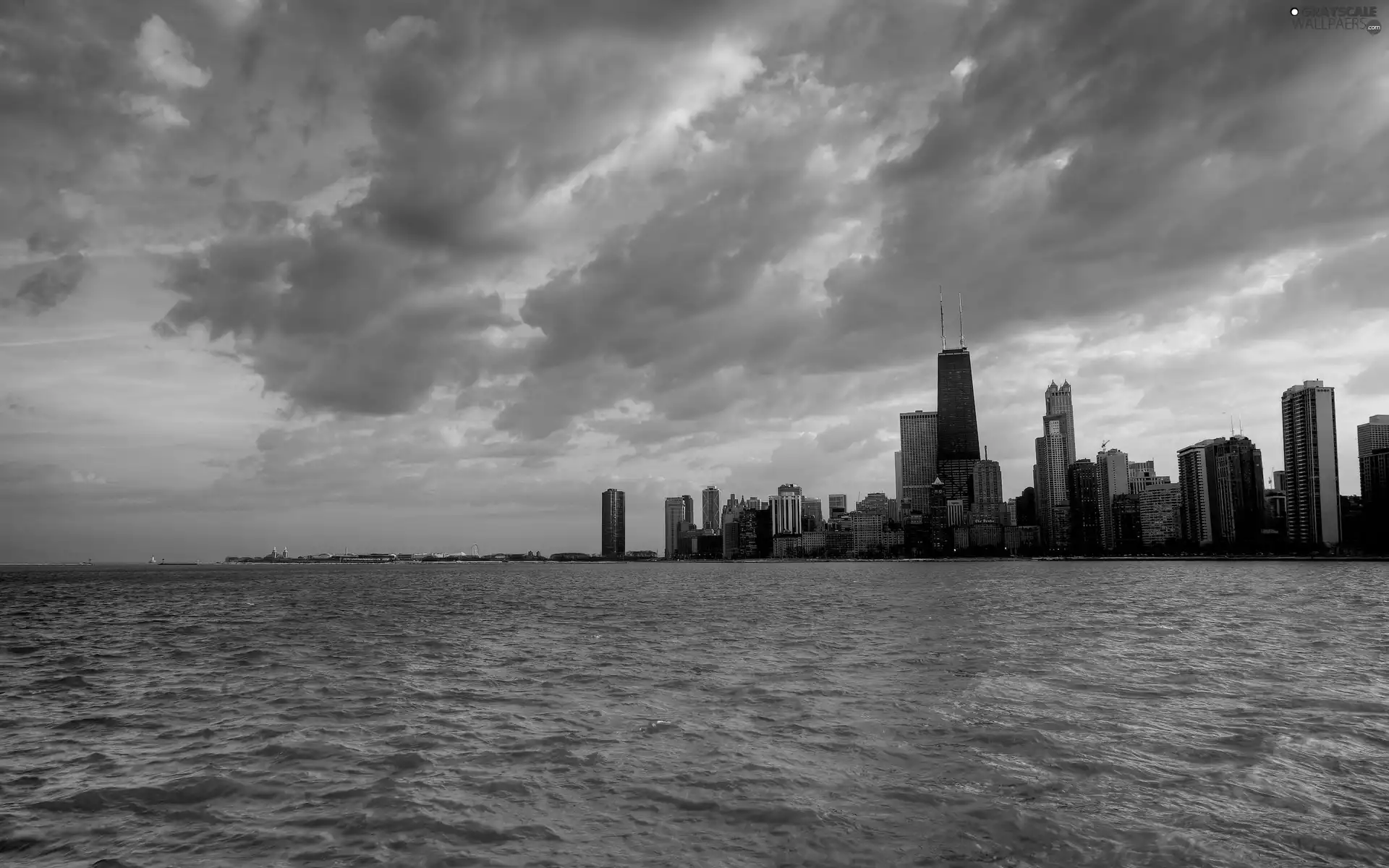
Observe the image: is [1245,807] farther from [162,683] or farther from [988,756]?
[162,683]

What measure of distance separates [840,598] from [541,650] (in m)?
60.3

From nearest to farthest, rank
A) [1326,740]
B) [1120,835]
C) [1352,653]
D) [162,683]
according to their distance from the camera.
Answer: [1120,835] → [1326,740] → [162,683] → [1352,653]

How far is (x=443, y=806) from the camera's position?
15.2 m

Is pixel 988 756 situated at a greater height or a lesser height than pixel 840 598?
greater

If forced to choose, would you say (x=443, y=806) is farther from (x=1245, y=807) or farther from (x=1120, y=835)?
(x=1245, y=807)

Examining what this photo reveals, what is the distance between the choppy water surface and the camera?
1330cm

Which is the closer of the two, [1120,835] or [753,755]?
[1120,835]

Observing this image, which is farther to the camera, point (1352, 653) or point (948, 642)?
point (948, 642)

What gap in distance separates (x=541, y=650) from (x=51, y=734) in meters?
22.2

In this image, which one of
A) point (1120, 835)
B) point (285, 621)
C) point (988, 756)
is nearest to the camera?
point (1120, 835)

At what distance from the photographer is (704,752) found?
18969 mm

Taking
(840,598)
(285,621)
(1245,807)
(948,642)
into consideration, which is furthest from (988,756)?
(840,598)

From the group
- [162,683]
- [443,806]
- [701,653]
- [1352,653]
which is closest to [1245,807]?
[443,806]

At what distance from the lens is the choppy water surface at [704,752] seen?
13297 mm
